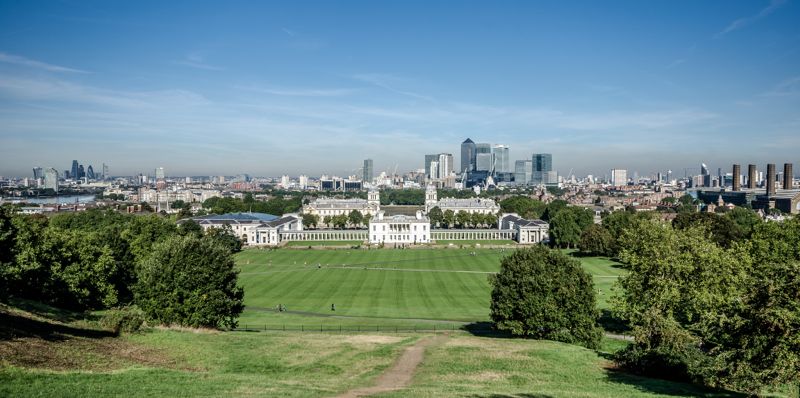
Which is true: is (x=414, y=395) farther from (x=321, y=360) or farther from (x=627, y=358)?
(x=627, y=358)

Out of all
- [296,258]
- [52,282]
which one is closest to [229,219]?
[296,258]

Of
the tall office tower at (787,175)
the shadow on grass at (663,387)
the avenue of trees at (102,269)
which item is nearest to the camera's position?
the shadow on grass at (663,387)

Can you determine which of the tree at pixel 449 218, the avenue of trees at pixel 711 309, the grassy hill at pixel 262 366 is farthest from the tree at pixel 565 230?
the grassy hill at pixel 262 366

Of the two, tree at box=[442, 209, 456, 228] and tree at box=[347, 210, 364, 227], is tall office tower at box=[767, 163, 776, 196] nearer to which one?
Answer: tree at box=[442, 209, 456, 228]

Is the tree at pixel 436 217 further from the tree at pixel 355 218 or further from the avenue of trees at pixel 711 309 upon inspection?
the avenue of trees at pixel 711 309

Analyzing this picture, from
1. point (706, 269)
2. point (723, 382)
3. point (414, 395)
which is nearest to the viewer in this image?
point (414, 395)
